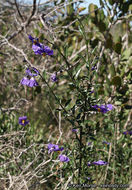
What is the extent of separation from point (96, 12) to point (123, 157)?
4.50ft

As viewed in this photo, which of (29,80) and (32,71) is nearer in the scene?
(32,71)

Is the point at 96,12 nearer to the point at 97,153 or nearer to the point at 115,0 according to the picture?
the point at 115,0

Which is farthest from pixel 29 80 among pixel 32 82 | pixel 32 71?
pixel 32 71

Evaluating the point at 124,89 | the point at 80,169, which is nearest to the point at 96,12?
the point at 124,89

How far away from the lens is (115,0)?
85.4 inches

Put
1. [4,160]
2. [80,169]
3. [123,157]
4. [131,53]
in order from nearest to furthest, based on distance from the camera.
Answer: [80,169] < [4,160] < [123,157] < [131,53]

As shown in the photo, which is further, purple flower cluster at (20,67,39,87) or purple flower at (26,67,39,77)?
purple flower cluster at (20,67,39,87)

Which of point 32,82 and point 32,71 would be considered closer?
point 32,71

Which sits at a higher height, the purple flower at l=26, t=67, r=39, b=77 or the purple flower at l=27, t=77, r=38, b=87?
the purple flower at l=26, t=67, r=39, b=77

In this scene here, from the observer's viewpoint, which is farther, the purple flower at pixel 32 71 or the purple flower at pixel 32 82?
the purple flower at pixel 32 82

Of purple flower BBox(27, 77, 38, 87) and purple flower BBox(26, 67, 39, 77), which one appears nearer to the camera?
purple flower BBox(26, 67, 39, 77)

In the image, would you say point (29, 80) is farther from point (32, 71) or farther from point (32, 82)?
point (32, 71)

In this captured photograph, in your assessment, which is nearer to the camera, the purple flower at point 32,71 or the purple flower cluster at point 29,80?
the purple flower at point 32,71

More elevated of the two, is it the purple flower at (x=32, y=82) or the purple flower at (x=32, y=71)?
the purple flower at (x=32, y=71)
